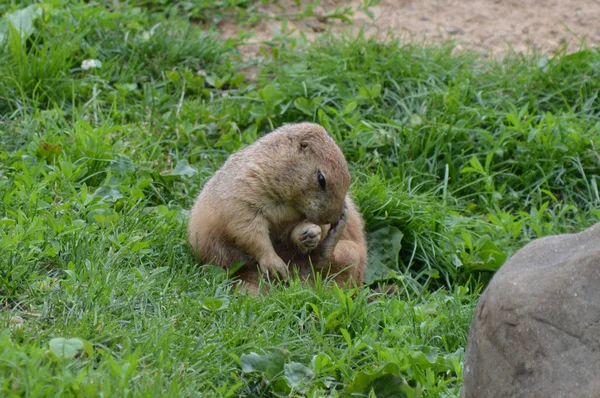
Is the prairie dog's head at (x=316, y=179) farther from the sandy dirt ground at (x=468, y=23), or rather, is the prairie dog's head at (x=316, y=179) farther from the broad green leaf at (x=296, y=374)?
the sandy dirt ground at (x=468, y=23)

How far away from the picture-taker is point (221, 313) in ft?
15.1

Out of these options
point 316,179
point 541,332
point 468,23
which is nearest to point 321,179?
point 316,179

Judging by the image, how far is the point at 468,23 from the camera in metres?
8.22

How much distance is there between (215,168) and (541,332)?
11.5ft

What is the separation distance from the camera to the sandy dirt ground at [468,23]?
313 inches

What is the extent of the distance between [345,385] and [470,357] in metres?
0.79

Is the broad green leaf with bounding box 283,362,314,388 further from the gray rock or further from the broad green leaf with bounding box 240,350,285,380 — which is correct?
the gray rock

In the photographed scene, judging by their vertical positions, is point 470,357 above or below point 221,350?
above

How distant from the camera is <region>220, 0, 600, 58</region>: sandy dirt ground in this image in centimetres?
794

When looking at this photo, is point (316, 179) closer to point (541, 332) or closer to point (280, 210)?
point (280, 210)

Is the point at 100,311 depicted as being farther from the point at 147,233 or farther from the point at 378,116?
the point at 378,116

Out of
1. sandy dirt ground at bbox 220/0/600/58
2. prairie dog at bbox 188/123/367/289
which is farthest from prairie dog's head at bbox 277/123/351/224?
A: sandy dirt ground at bbox 220/0/600/58

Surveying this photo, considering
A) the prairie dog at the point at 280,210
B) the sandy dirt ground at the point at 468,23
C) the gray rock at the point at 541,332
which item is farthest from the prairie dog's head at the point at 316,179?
the sandy dirt ground at the point at 468,23

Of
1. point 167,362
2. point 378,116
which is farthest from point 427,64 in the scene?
point 167,362
